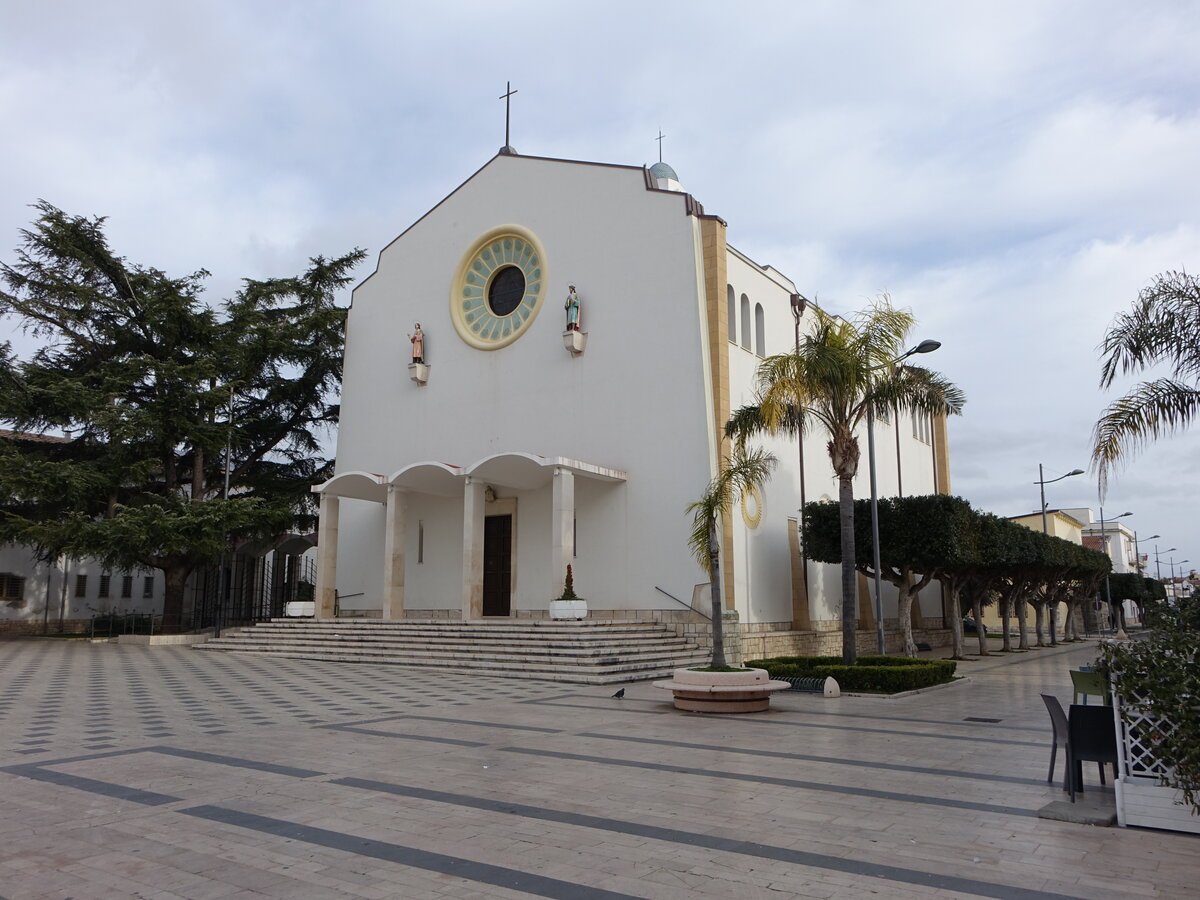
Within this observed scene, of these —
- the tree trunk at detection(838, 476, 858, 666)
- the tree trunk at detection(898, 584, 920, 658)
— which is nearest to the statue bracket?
the tree trunk at detection(838, 476, 858, 666)

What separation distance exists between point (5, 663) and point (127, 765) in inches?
573

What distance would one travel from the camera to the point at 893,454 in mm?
33188

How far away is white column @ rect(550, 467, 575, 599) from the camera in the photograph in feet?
67.7

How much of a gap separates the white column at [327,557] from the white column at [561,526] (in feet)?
25.2

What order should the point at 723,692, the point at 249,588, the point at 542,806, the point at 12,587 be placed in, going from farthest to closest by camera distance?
the point at 12,587 < the point at 249,588 < the point at 723,692 < the point at 542,806

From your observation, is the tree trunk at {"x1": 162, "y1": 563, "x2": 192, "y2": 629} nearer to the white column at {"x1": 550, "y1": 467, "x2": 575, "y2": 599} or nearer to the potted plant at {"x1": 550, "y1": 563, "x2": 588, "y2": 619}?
the white column at {"x1": 550, "y1": 467, "x2": 575, "y2": 599}

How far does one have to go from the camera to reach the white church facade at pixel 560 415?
70.9 ft

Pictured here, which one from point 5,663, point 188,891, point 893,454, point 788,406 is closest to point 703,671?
point 788,406

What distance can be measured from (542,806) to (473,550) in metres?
15.7

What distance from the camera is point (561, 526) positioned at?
68.1 ft

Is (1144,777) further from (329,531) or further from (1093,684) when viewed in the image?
(329,531)

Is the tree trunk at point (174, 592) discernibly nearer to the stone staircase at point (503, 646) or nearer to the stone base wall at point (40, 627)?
the stone staircase at point (503, 646)

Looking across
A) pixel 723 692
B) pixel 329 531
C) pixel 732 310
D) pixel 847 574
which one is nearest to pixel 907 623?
pixel 847 574

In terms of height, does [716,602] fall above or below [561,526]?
below
